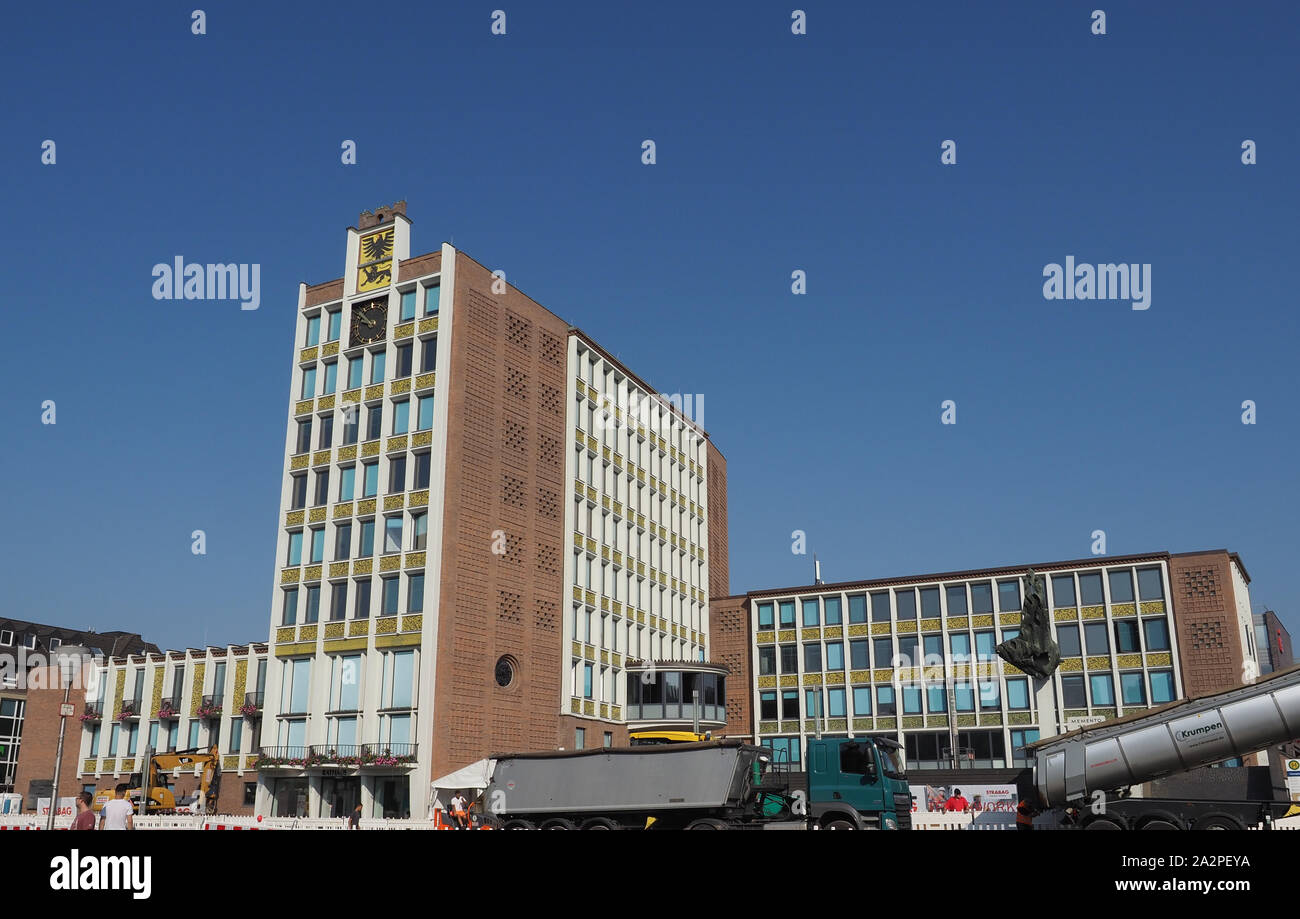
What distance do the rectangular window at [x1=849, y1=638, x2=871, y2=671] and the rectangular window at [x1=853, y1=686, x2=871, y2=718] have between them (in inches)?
56.9

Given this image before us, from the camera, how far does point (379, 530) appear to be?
5538 cm

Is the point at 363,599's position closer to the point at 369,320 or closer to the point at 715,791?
the point at 369,320

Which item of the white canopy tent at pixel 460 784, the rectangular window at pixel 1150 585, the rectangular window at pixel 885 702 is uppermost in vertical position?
the rectangular window at pixel 1150 585

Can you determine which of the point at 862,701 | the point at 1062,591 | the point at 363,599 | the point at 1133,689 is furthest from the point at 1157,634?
the point at 363,599

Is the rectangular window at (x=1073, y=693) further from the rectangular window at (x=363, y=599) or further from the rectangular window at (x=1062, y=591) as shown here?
the rectangular window at (x=363, y=599)

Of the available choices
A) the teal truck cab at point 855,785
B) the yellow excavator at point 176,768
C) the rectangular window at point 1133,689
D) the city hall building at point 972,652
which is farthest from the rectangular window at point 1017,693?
the yellow excavator at point 176,768

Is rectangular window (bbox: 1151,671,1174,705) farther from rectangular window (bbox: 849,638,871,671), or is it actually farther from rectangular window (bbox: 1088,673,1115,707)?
rectangular window (bbox: 849,638,871,671)

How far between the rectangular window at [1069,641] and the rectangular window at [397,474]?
42.2 m

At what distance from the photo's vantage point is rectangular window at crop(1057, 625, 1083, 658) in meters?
67.8

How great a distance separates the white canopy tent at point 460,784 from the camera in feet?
159

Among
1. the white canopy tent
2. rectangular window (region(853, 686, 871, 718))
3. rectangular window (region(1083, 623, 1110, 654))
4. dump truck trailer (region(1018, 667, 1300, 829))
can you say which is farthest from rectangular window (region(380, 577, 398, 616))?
rectangular window (region(1083, 623, 1110, 654))
